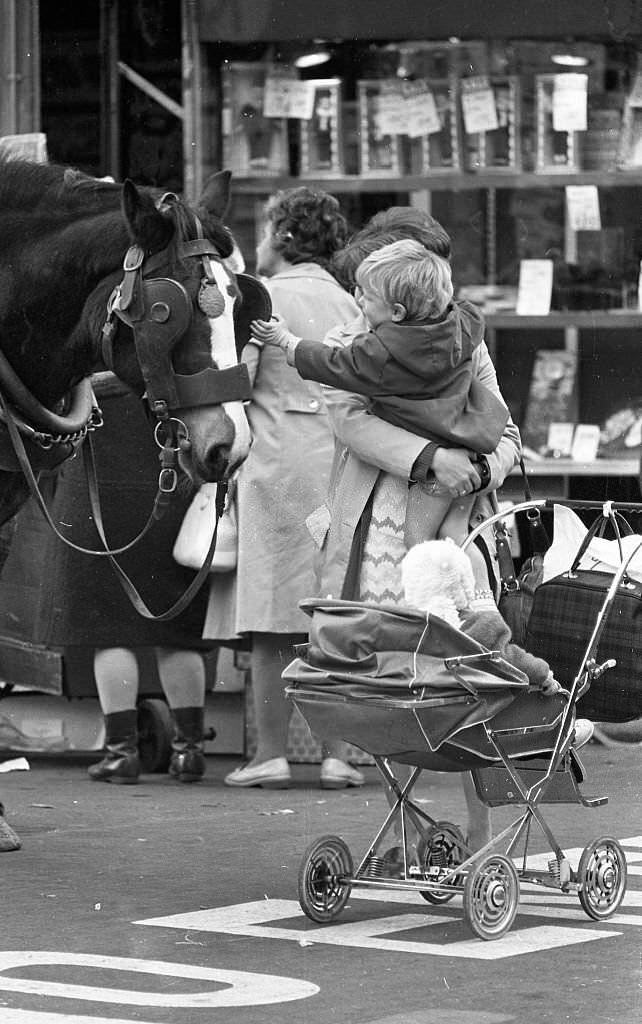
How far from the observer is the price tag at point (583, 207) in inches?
367

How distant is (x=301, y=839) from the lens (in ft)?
20.3

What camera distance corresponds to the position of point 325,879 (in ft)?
15.7

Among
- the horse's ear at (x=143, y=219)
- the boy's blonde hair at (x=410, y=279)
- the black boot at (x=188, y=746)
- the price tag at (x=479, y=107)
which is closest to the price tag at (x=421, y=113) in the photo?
the price tag at (x=479, y=107)

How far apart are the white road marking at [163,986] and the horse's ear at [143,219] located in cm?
186

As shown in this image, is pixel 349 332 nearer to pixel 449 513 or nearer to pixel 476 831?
pixel 449 513

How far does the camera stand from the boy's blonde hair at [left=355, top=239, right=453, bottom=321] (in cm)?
512

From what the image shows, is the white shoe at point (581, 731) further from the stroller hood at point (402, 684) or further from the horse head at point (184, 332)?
the horse head at point (184, 332)

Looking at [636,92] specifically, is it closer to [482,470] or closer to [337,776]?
[337,776]

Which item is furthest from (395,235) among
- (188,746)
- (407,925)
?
(188,746)

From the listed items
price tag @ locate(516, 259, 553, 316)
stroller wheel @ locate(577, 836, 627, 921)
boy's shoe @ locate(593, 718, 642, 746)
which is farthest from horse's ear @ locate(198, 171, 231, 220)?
price tag @ locate(516, 259, 553, 316)

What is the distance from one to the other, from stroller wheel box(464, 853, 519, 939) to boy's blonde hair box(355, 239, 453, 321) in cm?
148

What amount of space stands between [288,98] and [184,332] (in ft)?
15.4

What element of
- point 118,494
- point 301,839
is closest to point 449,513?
point 301,839

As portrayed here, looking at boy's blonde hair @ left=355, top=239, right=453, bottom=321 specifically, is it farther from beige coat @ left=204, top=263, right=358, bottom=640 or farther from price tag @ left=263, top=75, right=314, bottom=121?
price tag @ left=263, top=75, right=314, bottom=121
